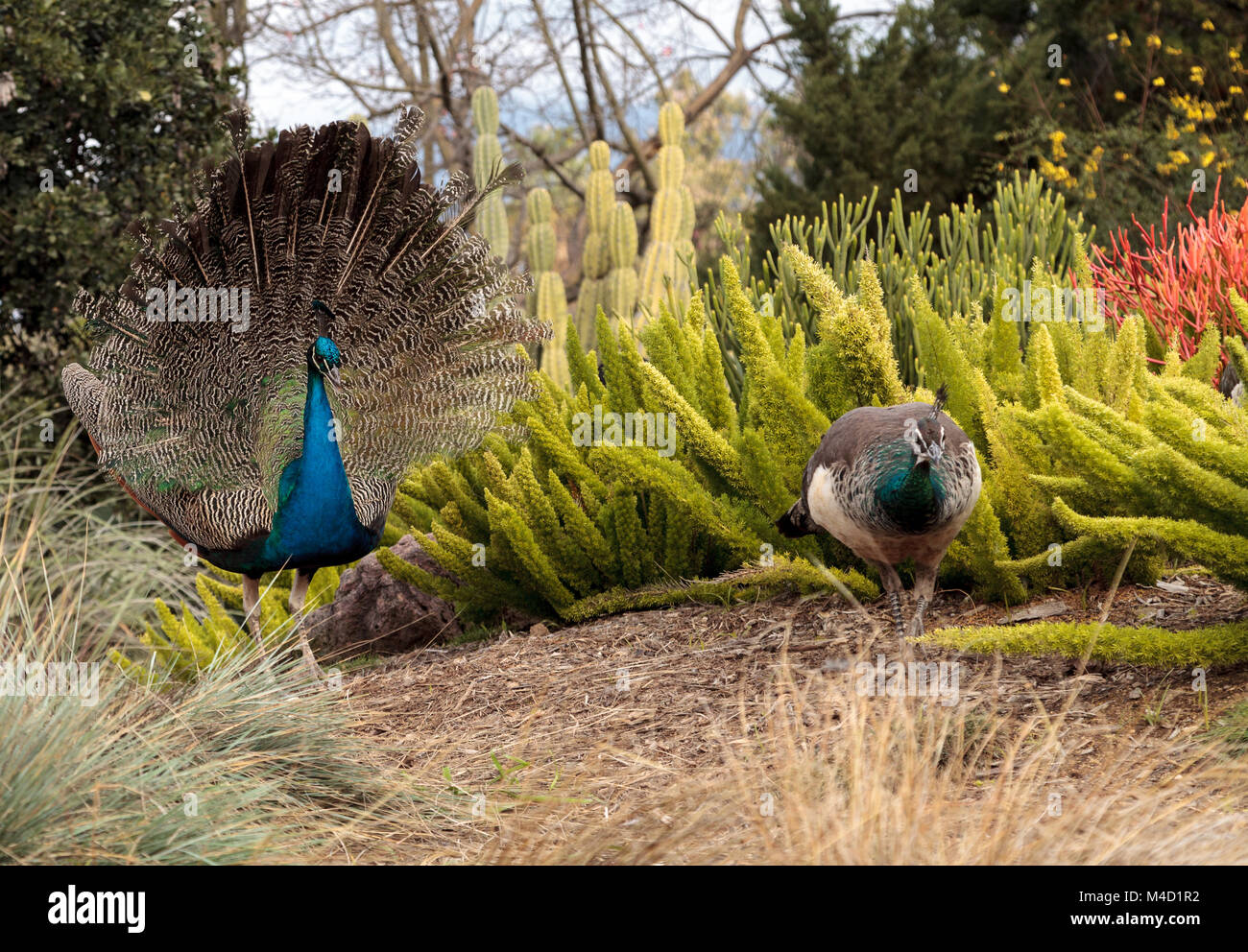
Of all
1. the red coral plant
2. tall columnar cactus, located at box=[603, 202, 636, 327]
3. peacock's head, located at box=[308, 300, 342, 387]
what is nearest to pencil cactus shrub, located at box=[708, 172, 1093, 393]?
the red coral plant

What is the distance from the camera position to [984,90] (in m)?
16.1

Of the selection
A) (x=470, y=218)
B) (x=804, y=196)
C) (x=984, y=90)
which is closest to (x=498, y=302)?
(x=470, y=218)

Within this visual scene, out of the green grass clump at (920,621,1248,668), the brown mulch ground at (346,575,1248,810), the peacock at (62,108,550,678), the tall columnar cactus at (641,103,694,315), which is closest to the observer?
the green grass clump at (920,621,1248,668)

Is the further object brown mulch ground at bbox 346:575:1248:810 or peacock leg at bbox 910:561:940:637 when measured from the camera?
peacock leg at bbox 910:561:940:637

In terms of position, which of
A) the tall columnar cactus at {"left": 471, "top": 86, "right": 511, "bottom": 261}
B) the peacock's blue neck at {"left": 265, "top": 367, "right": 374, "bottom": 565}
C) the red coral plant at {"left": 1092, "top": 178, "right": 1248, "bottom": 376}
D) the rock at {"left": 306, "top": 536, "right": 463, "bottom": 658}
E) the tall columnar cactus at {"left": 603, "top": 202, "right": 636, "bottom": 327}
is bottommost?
the rock at {"left": 306, "top": 536, "right": 463, "bottom": 658}

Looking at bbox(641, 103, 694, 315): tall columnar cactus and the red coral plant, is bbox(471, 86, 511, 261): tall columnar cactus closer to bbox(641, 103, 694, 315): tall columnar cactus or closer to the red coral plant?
bbox(641, 103, 694, 315): tall columnar cactus

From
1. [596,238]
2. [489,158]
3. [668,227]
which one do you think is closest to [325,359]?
[596,238]

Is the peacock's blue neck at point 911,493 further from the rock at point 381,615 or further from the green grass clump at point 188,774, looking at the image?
the rock at point 381,615

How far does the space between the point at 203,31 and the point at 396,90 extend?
297 inches

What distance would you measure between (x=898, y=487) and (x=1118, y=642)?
2.43 ft

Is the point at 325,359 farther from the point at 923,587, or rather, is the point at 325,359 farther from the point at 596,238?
the point at 596,238

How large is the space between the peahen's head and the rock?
8.68ft

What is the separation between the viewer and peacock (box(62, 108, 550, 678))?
4.68 m
